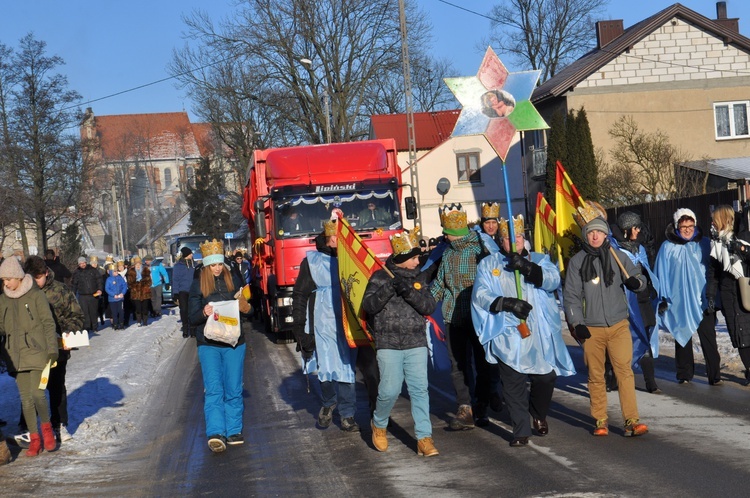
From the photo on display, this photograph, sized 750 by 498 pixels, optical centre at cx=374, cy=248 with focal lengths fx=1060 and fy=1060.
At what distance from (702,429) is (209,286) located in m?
4.27

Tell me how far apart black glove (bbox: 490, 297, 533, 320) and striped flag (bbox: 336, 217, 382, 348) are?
3.56ft

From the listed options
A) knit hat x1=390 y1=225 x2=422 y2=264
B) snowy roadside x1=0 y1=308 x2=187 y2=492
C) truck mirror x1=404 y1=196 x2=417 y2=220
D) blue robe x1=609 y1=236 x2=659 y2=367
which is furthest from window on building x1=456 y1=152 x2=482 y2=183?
knit hat x1=390 y1=225 x2=422 y2=264

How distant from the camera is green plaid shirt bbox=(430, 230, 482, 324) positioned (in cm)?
944

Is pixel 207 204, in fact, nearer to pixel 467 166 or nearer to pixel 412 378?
pixel 467 166

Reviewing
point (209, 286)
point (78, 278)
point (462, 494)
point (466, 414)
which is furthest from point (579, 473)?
point (78, 278)

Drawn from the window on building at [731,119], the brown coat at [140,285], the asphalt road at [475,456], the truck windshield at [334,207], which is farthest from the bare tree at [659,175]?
the asphalt road at [475,456]

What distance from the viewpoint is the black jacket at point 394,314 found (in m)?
8.20

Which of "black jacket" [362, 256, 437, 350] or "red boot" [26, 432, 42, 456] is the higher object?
"black jacket" [362, 256, 437, 350]

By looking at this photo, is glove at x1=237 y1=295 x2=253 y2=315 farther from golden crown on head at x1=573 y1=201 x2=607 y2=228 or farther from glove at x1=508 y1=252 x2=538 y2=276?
golden crown on head at x1=573 y1=201 x2=607 y2=228

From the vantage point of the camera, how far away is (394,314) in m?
8.27

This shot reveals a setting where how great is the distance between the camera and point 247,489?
24.7 feet

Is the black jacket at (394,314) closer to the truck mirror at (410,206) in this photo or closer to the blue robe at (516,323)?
the blue robe at (516,323)

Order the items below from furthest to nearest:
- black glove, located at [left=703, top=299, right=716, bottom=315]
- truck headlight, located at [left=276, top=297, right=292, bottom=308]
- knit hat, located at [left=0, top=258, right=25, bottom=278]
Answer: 1. truck headlight, located at [left=276, top=297, right=292, bottom=308]
2. black glove, located at [left=703, top=299, right=716, bottom=315]
3. knit hat, located at [left=0, top=258, right=25, bottom=278]

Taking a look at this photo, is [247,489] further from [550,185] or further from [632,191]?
[550,185]
